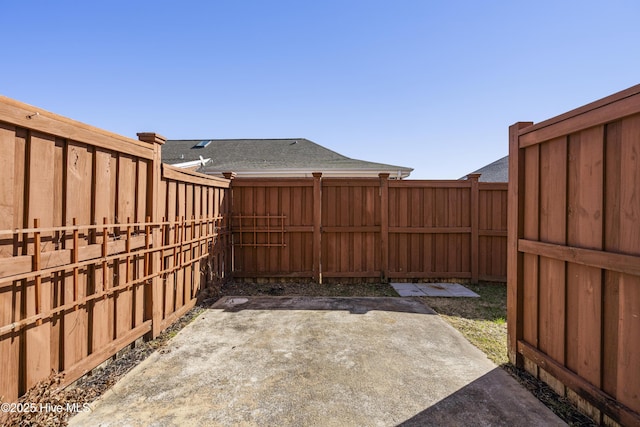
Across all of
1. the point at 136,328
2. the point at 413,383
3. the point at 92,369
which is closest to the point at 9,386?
the point at 92,369

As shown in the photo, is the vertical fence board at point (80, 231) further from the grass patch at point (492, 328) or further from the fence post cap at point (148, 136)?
the grass patch at point (492, 328)

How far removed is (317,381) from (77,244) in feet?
7.64

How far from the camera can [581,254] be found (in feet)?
6.63

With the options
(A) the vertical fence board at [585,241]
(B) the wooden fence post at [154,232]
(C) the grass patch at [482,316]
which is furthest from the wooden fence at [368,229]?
(A) the vertical fence board at [585,241]

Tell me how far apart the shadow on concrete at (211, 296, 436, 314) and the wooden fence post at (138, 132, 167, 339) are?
121 centimetres

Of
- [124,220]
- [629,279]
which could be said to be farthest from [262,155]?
[629,279]

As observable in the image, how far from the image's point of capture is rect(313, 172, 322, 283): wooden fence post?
232 inches

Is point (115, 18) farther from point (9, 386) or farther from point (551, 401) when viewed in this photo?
point (551, 401)

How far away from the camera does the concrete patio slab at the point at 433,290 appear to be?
5160mm

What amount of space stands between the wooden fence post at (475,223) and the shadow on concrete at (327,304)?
1871 mm

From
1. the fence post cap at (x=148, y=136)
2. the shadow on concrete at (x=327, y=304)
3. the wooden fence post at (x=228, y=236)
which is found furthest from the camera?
the wooden fence post at (x=228, y=236)

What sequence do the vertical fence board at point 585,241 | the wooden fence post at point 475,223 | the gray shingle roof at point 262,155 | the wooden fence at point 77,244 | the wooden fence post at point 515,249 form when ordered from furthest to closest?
the gray shingle roof at point 262,155
the wooden fence post at point 475,223
the wooden fence post at point 515,249
the vertical fence board at point 585,241
the wooden fence at point 77,244

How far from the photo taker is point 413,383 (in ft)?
8.05

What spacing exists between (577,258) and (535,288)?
60cm
